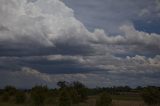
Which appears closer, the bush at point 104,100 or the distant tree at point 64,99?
the bush at point 104,100

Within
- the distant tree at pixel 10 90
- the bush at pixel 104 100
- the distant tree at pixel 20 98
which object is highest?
the distant tree at pixel 10 90

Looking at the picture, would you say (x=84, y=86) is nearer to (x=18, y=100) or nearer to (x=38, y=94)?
(x=18, y=100)

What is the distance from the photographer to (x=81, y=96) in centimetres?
9706

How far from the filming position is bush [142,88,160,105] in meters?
84.8

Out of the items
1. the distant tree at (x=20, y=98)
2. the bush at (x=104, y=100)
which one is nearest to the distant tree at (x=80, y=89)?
the distant tree at (x=20, y=98)

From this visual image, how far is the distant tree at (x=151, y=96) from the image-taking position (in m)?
84.8

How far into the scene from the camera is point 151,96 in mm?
86438

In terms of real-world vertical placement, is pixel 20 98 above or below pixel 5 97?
below

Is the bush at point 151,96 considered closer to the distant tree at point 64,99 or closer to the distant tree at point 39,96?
the distant tree at point 64,99

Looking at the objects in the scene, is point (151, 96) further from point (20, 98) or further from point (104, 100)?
point (20, 98)

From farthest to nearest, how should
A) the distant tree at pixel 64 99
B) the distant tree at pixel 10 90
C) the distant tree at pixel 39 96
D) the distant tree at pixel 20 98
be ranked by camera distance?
the distant tree at pixel 10 90 < the distant tree at pixel 20 98 < the distant tree at pixel 39 96 < the distant tree at pixel 64 99

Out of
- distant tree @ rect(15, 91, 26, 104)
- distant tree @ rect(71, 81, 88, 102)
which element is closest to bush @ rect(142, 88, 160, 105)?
distant tree @ rect(71, 81, 88, 102)

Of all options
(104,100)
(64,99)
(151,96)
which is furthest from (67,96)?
(151,96)

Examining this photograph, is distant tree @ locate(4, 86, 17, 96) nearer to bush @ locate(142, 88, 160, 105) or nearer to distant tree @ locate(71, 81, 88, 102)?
distant tree @ locate(71, 81, 88, 102)
